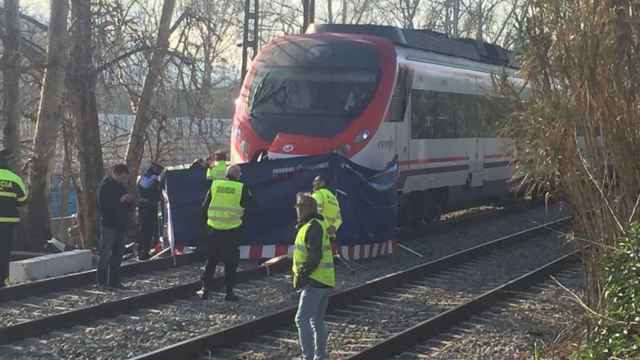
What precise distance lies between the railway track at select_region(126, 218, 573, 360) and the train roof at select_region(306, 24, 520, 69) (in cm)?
374

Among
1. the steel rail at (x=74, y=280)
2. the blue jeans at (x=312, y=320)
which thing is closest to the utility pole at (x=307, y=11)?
the steel rail at (x=74, y=280)

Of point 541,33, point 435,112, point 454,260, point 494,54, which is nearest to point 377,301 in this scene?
point 454,260

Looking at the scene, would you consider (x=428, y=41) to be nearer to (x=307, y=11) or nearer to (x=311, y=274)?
(x=311, y=274)

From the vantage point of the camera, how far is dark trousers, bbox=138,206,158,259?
50.3 ft

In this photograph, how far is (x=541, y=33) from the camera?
28.8ft

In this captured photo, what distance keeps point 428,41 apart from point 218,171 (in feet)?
21.2

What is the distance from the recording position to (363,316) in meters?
11.4

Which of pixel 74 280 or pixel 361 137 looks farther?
pixel 361 137

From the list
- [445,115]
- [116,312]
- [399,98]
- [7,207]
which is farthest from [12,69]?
[116,312]

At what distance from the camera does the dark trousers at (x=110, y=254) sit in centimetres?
1255

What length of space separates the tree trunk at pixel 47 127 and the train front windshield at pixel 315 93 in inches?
152

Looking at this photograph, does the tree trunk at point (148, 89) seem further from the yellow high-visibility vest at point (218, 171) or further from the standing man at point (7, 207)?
the standing man at point (7, 207)

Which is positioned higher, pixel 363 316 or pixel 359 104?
pixel 359 104

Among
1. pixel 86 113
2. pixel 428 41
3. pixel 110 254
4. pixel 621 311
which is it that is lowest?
pixel 110 254
